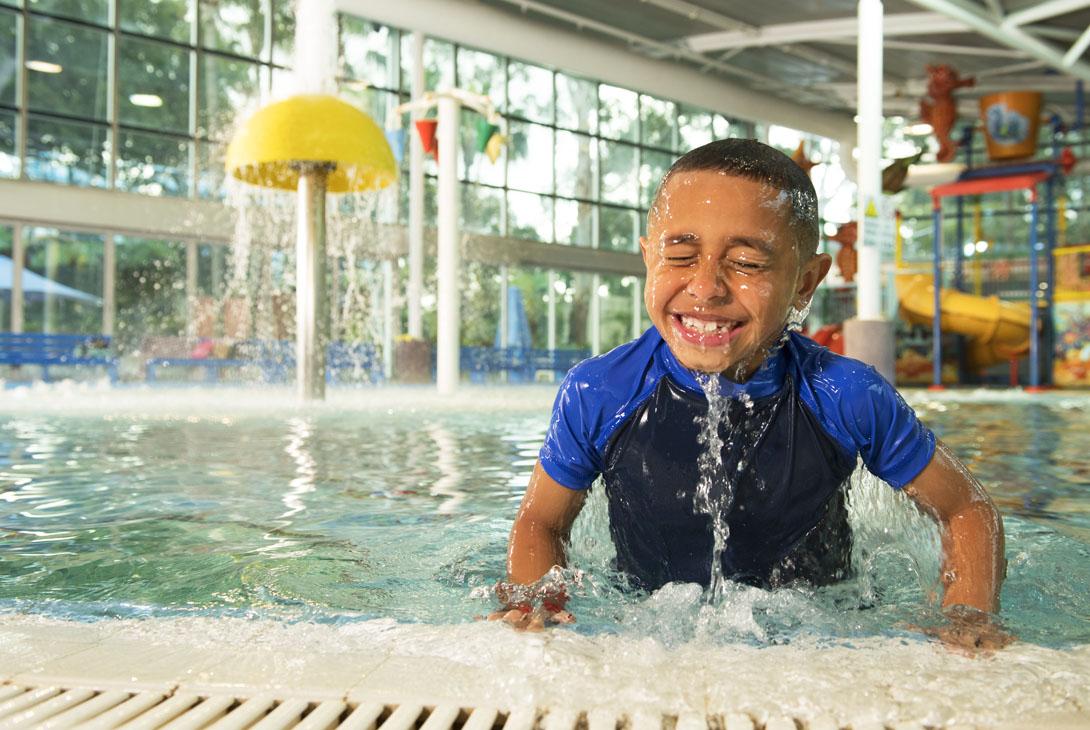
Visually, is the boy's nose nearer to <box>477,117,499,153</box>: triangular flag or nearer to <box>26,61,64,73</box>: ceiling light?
<box>477,117,499,153</box>: triangular flag

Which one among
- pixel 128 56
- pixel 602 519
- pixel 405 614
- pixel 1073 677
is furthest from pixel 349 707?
pixel 128 56

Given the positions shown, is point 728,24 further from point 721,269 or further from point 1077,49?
point 721,269

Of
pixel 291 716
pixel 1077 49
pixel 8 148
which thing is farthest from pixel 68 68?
pixel 291 716

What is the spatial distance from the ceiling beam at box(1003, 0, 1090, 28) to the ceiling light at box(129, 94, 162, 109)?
1392 cm

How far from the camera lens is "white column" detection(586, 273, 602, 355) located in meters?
22.9

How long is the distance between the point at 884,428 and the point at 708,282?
47 cm

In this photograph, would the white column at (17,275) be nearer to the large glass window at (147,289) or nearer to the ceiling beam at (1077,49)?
the large glass window at (147,289)

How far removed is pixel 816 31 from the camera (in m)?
16.8

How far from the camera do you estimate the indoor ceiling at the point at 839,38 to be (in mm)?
15398

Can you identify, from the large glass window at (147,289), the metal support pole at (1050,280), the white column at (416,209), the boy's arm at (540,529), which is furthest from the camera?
the white column at (416,209)

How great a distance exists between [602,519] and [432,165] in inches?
696

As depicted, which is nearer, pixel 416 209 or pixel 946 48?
pixel 946 48

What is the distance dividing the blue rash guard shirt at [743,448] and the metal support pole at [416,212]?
1659 cm

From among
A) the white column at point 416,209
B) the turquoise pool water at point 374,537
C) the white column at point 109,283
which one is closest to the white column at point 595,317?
the white column at point 416,209
